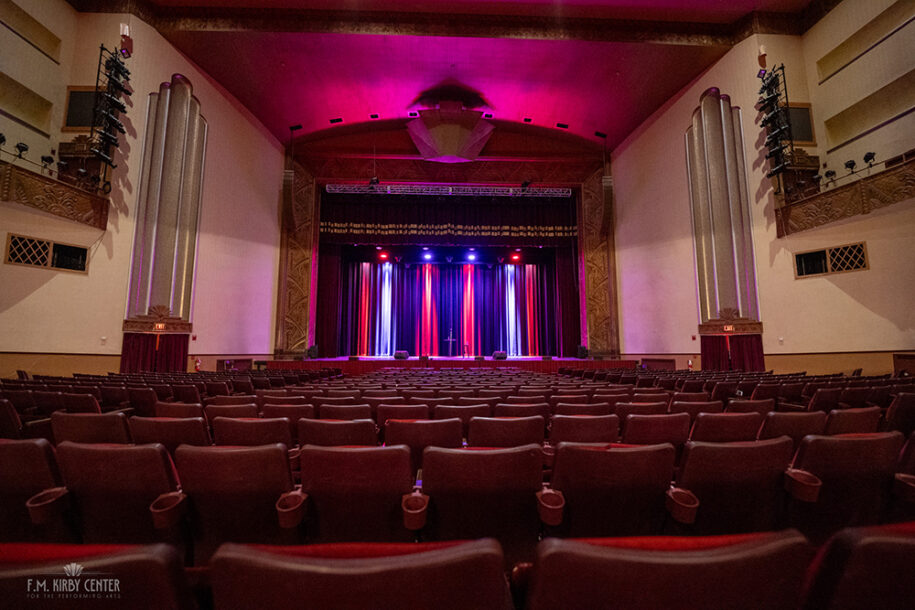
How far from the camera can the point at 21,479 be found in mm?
1665

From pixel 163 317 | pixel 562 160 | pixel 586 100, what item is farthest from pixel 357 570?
pixel 562 160

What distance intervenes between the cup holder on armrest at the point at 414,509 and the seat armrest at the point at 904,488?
1932 millimetres

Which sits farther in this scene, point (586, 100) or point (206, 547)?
point (586, 100)

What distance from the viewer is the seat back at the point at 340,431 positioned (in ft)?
7.72

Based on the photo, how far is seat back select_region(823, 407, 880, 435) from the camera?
245cm

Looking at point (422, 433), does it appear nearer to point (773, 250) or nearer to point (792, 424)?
point (792, 424)

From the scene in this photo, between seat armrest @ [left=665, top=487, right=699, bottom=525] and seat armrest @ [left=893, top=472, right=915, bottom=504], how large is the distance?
0.88 m

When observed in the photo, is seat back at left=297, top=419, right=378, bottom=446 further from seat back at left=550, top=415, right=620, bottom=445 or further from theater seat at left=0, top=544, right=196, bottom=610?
theater seat at left=0, top=544, right=196, bottom=610

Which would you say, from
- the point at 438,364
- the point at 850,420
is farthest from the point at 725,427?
the point at 438,364

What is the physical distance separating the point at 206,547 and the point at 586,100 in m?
13.6

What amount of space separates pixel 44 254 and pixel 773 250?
15.1 metres

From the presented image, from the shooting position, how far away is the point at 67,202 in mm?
8062

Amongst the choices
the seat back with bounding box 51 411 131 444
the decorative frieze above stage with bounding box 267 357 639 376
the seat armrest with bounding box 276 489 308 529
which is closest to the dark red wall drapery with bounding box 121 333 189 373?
the decorative frieze above stage with bounding box 267 357 639 376

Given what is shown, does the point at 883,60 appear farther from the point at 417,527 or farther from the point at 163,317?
the point at 163,317
